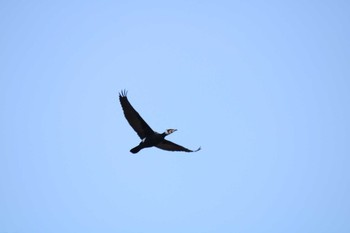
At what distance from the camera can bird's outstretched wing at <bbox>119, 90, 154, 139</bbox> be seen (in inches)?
1543

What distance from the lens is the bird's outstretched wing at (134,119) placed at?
1543 inches

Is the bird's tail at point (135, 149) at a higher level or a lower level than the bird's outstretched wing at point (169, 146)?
higher

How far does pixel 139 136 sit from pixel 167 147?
2.12m

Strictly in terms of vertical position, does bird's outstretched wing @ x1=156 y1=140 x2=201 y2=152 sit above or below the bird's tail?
below

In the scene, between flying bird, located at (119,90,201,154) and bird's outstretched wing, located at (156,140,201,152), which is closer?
flying bird, located at (119,90,201,154)

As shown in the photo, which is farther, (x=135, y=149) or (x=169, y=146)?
(x=169, y=146)

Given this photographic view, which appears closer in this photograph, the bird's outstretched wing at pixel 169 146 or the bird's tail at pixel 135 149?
the bird's tail at pixel 135 149

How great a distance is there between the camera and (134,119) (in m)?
39.7

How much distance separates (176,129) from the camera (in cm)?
3991

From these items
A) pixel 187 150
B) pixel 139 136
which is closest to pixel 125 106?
pixel 139 136

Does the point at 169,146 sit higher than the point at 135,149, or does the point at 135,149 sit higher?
the point at 135,149

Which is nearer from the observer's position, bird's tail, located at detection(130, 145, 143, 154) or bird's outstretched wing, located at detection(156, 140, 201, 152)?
bird's tail, located at detection(130, 145, 143, 154)

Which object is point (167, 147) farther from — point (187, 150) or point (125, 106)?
point (125, 106)

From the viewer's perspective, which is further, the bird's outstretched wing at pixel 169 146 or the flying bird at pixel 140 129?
the bird's outstretched wing at pixel 169 146
